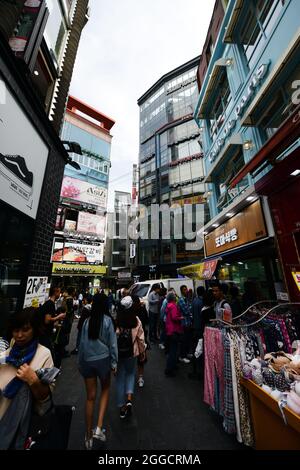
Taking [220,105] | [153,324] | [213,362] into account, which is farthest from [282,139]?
[220,105]

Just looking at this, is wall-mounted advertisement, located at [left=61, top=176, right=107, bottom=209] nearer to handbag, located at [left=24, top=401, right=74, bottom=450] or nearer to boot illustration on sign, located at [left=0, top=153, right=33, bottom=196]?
boot illustration on sign, located at [left=0, top=153, right=33, bottom=196]

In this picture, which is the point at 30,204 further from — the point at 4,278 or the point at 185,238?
the point at 185,238

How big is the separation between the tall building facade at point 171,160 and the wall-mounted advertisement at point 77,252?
696cm

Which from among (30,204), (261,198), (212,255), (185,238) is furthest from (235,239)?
(185,238)

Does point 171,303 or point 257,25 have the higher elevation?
point 257,25

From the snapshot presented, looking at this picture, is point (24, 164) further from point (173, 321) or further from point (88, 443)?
point (173, 321)

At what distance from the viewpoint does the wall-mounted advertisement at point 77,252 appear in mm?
22281

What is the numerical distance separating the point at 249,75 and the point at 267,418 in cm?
952

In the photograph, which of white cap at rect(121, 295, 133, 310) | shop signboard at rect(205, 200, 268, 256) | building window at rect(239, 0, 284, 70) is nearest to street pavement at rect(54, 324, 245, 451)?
white cap at rect(121, 295, 133, 310)

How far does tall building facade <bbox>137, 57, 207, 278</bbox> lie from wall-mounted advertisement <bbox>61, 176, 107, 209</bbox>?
303 inches

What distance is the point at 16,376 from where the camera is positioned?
1.58 metres

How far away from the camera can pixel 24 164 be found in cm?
414

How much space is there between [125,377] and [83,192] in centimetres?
2450

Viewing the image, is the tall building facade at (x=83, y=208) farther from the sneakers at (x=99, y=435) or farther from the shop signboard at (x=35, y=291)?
the sneakers at (x=99, y=435)
